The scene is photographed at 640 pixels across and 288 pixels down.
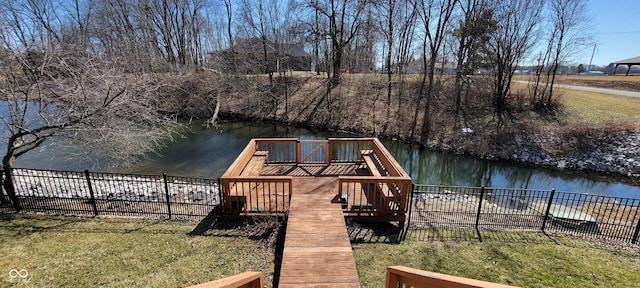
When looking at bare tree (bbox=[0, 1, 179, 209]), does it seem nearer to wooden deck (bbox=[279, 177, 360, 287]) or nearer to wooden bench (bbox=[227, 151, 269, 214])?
wooden bench (bbox=[227, 151, 269, 214])

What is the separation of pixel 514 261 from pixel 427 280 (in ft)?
14.0

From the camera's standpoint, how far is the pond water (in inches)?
489

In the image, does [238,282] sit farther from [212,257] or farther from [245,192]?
[245,192]

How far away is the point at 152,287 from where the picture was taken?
15.4ft

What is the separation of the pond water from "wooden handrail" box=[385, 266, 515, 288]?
10674 millimetres

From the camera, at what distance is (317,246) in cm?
518

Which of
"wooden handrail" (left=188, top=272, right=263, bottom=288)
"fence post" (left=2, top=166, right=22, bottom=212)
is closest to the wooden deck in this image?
"wooden handrail" (left=188, top=272, right=263, bottom=288)

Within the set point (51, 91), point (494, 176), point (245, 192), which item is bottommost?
point (494, 176)

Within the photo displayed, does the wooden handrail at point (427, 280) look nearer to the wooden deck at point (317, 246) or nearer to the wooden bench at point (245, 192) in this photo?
the wooden deck at point (317, 246)

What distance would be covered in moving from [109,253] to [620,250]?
1033 centimetres

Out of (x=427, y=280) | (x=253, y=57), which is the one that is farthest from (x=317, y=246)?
(x=253, y=57)

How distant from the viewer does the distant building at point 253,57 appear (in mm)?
26844

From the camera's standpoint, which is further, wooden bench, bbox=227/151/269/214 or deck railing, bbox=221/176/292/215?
wooden bench, bbox=227/151/269/214

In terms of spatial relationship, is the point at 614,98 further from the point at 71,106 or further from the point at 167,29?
the point at 167,29
